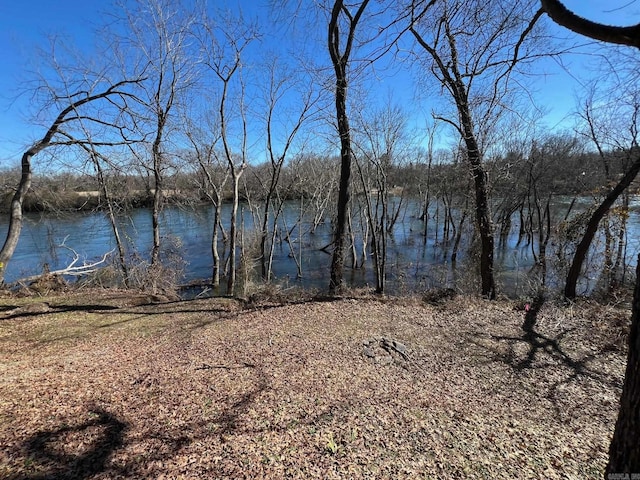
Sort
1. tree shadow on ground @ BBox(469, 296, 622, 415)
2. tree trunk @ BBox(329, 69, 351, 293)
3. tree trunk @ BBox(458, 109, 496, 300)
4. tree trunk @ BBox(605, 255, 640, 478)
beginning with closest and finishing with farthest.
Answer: tree trunk @ BBox(605, 255, 640, 478) → tree shadow on ground @ BBox(469, 296, 622, 415) → tree trunk @ BBox(458, 109, 496, 300) → tree trunk @ BBox(329, 69, 351, 293)

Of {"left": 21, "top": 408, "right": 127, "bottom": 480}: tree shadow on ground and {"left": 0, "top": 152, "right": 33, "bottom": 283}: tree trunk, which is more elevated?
{"left": 0, "top": 152, "right": 33, "bottom": 283}: tree trunk

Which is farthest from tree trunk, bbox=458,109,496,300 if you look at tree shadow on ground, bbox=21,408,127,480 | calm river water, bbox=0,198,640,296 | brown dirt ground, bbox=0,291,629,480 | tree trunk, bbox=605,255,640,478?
tree shadow on ground, bbox=21,408,127,480

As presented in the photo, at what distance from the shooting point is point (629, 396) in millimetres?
A: 1665

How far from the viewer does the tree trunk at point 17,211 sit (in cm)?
616

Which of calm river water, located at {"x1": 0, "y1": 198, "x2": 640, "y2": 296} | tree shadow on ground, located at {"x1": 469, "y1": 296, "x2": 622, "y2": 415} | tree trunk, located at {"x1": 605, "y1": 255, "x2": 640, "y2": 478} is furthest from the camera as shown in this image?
calm river water, located at {"x1": 0, "y1": 198, "x2": 640, "y2": 296}

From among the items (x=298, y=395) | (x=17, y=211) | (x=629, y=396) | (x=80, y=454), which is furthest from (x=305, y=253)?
(x=629, y=396)

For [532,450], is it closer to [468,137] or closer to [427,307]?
[427,307]

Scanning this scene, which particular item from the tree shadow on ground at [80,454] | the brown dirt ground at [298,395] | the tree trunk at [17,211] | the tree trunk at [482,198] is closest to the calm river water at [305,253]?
the tree trunk at [482,198]

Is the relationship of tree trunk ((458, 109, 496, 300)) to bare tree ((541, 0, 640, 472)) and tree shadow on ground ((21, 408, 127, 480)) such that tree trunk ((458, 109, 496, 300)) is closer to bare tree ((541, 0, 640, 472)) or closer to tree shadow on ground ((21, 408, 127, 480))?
bare tree ((541, 0, 640, 472))

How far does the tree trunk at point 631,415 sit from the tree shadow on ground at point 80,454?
10.9ft

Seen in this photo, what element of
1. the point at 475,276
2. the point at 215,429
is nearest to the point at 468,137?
the point at 475,276

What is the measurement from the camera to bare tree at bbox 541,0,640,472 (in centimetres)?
162

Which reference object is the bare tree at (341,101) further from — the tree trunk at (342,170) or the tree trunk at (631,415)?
the tree trunk at (631,415)

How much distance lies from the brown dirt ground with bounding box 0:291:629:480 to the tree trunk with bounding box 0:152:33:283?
3.55 feet
